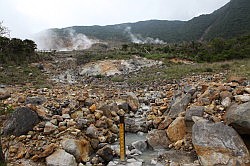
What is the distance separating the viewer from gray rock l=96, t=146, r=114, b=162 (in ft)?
21.2

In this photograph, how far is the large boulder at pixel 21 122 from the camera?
6.77 metres

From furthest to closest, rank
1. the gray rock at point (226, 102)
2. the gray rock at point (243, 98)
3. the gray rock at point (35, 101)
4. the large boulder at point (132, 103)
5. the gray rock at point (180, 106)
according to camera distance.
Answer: the large boulder at point (132, 103) → the gray rock at point (35, 101) → the gray rock at point (180, 106) → the gray rock at point (226, 102) → the gray rock at point (243, 98)

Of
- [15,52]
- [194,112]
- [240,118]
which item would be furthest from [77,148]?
[15,52]

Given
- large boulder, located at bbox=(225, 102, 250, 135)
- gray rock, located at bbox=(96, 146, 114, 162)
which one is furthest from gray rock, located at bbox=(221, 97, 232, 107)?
gray rock, located at bbox=(96, 146, 114, 162)

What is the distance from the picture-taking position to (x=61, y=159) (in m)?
5.98

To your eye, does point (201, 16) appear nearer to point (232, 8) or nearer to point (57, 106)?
point (232, 8)

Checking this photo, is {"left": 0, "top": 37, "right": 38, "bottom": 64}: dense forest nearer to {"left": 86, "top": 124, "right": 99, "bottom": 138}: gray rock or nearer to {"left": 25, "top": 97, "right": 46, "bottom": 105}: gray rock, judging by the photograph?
{"left": 25, "top": 97, "right": 46, "bottom": 105}: gray rock

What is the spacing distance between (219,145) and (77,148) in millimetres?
2818

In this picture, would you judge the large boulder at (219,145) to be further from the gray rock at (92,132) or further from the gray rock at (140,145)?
the gray rock at (92,132)

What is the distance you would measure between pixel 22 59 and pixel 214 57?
1652 centimetres

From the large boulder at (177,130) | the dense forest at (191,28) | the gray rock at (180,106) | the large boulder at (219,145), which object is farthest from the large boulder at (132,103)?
the dense forest at (191,28)

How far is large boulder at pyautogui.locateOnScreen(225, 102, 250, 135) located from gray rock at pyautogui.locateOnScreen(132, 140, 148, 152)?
1962 mm

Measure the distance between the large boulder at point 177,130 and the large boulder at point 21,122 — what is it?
10.2 ft

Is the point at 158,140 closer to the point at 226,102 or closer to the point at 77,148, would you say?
the point at 226,102
